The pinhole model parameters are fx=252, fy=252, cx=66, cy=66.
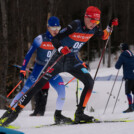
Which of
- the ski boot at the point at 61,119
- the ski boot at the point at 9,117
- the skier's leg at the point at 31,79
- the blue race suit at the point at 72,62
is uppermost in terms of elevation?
the blue race suit at the point at 72,62

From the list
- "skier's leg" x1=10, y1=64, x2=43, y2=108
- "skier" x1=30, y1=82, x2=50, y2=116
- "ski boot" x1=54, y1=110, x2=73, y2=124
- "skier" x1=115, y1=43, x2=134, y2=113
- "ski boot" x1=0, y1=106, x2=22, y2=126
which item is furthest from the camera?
"skier" x1=115, y1=43, x2=134, y2=113

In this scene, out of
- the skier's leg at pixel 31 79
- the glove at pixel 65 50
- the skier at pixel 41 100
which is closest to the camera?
the glove at pixel 65 50

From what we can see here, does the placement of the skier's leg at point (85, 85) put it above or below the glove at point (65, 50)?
below

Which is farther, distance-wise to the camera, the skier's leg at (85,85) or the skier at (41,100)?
the skier at (41,100)

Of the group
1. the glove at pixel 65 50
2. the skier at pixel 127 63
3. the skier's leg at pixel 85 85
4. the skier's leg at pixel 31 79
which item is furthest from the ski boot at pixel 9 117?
the skier at pixel 127 63

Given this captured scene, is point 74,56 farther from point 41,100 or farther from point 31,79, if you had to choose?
point 41,100

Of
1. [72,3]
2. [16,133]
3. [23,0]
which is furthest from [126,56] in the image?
[72,3]

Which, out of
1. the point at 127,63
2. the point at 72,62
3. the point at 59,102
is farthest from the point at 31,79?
the point at 127,63

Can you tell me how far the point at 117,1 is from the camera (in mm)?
28500

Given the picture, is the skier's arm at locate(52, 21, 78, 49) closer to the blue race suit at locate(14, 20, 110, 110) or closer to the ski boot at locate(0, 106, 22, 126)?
the blue race suit at locate(14, 20, 110, 110)

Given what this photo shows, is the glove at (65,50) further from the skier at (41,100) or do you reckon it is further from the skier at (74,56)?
the skier at (41,100)

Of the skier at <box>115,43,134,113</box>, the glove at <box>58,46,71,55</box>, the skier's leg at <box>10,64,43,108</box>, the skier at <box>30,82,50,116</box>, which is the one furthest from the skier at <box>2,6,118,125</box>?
the skier at <box>115,43,134,113</box>

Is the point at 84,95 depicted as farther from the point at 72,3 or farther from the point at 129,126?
the point at 72,3

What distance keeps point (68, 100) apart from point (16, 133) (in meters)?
8.96
